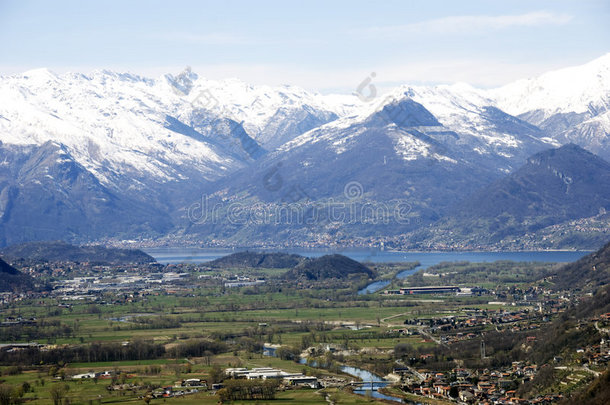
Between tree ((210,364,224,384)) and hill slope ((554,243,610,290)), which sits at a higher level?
hill slope ((554,243,610,290))

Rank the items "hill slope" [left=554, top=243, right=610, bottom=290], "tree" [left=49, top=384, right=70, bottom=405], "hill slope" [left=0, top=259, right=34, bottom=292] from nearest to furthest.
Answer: "tree" [left=49, top=384, right=70, bottom=405]
"hill slope" [left=554, top=243, right=610, bottom=290]
"hill slope" [left=0, top=259, right=34, bottom=292]

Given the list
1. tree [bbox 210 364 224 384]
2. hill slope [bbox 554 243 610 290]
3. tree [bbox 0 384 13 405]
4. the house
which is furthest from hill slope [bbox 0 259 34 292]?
tree [bbox 0 384 13 405]

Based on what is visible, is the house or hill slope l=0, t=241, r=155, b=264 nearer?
the house

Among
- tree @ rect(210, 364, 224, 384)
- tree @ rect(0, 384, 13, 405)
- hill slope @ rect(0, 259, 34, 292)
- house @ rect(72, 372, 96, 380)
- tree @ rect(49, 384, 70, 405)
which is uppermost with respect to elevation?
hill slope @ rect(0, 259, 34, 292)

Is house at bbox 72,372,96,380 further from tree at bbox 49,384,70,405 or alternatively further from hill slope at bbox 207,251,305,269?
hill slope at bbox 207,251,305,269

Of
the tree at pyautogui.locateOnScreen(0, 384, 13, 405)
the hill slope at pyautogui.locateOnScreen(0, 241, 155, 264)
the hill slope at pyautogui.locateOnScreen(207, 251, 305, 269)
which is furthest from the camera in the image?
the hill slope at pyautogui.locateOnScreen(0, 241, 155, 264)

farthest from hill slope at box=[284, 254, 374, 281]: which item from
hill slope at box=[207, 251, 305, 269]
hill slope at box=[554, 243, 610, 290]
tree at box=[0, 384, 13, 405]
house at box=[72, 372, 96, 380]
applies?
tree at box=[0, 384, 13, 405]

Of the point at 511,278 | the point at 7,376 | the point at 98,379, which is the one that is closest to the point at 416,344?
the point at 98,379

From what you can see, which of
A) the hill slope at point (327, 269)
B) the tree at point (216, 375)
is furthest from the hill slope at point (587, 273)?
the tree at point (216, 375)

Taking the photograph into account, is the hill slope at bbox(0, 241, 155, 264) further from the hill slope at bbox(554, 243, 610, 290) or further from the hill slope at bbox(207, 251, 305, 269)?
the hill slope at bbox(554, 243, 610, 290)
